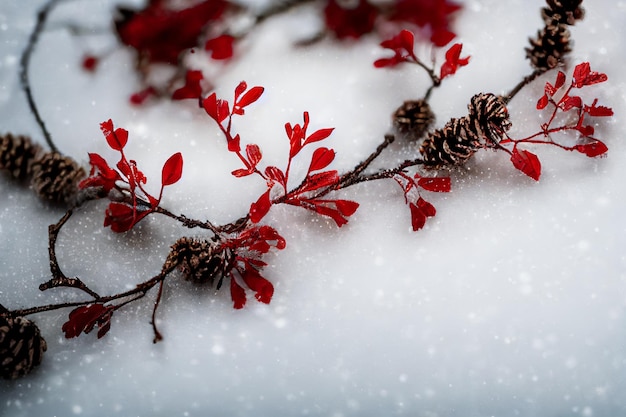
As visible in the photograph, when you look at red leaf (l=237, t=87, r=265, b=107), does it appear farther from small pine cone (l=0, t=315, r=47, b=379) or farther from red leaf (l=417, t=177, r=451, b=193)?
small pine cone (l=0, t=315, r=47, b=379)

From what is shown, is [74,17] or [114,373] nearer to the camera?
[114,373]

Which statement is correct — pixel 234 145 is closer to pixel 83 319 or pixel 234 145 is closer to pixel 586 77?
pixel 83 319

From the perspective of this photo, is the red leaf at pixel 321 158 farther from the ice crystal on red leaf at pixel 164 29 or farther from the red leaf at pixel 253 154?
the ice crystal on red leaf at pixel 164 29

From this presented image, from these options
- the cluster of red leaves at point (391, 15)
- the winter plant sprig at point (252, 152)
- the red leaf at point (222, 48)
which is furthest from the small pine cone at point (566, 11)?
the red leaf at point (222, 48)

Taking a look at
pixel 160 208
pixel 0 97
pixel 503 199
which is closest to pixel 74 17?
pixel 0 97

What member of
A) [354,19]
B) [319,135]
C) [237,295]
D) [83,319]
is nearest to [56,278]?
[83,319]

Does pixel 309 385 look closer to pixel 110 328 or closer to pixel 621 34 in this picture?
pixel 110 328

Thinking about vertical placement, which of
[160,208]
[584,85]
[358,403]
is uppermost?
[584,85]
